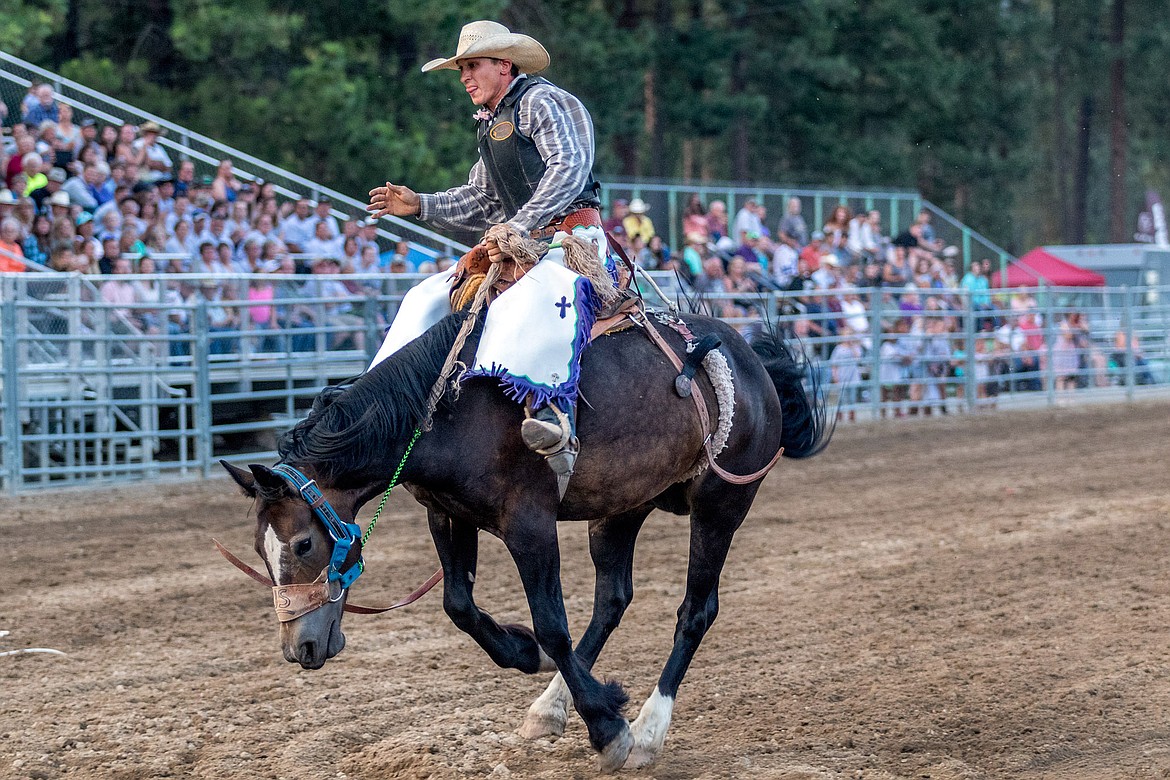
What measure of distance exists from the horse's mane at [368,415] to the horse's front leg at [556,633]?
480 millimetres

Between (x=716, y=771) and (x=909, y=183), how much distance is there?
31284 mm

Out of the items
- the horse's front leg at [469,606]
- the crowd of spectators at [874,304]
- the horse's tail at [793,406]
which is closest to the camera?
the horse's front leg at [469,606]

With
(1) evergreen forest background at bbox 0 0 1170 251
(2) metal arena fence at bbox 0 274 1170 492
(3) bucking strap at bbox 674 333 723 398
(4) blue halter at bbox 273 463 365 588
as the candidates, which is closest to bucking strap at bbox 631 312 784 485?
(3) bucking strap at bbox 674 333 723 398

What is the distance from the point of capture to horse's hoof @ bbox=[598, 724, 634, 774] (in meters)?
4.18

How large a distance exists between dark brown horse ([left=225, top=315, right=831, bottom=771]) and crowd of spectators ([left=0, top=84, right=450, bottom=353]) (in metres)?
6.79

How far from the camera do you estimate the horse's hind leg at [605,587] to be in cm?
459

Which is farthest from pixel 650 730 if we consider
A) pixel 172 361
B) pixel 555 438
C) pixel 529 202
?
pixel 172 361

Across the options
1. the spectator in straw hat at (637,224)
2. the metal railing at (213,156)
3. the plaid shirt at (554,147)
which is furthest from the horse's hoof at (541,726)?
the spectator in straw hat at (637,224)

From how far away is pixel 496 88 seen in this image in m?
4.37

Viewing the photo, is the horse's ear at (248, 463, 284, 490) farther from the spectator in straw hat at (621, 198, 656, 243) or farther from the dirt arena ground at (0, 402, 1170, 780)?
the spectator in straw hat at (621, 198, 656, 243)

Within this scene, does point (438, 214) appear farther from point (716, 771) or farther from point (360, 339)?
point (360, 339)

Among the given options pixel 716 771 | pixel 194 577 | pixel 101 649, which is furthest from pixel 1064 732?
pixel 194 577

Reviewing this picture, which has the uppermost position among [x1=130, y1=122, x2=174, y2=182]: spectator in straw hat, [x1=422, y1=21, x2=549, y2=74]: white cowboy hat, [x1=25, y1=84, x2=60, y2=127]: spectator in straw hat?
[x1=25, y1=84, x2=60, y2=127]: spectator in straw hat

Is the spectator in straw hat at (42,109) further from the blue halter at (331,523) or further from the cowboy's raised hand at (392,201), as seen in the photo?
the blue halter at (331,523)
